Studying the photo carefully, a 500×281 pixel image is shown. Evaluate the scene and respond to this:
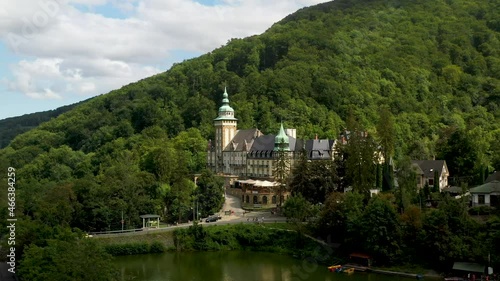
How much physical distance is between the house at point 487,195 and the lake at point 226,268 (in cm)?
1169

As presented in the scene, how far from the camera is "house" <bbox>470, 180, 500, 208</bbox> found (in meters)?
50.7

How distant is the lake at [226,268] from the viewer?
4575cm

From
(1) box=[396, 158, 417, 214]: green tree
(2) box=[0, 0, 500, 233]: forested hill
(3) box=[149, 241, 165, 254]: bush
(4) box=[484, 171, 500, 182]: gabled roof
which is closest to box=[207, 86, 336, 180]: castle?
(2) box=[0, 0, 500, 233]: forested hill

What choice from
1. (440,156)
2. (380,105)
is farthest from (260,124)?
(440,156)

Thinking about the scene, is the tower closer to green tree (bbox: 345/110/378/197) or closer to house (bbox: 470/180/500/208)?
green tree (bbox: 345/110/378/197)

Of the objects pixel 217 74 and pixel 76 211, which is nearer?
pixel 76 211

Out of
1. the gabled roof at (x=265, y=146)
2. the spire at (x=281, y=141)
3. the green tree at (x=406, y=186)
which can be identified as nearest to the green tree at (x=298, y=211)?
the green tree at (x=406, y=186)

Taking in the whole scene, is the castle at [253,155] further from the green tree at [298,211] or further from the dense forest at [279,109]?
the green tree at [298,211]

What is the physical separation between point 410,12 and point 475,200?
10830 cm

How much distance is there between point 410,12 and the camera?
151250 millimetres

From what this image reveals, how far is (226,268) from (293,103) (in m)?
49.8

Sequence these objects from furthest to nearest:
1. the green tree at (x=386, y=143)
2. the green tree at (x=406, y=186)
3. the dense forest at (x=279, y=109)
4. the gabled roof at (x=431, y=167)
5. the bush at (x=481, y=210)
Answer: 1. the dense forest at (x=279, y=109)
2. the gabled roof at (x=431, y=167)
3. the green tree at (x=386, y=143)
4. the green tree at (x=406, y=186)
5. the bush at (x=481, y=210)

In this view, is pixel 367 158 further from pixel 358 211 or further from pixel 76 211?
pixel 76 211

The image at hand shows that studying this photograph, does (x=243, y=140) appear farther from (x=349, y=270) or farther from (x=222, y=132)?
(x=349, y=270)
